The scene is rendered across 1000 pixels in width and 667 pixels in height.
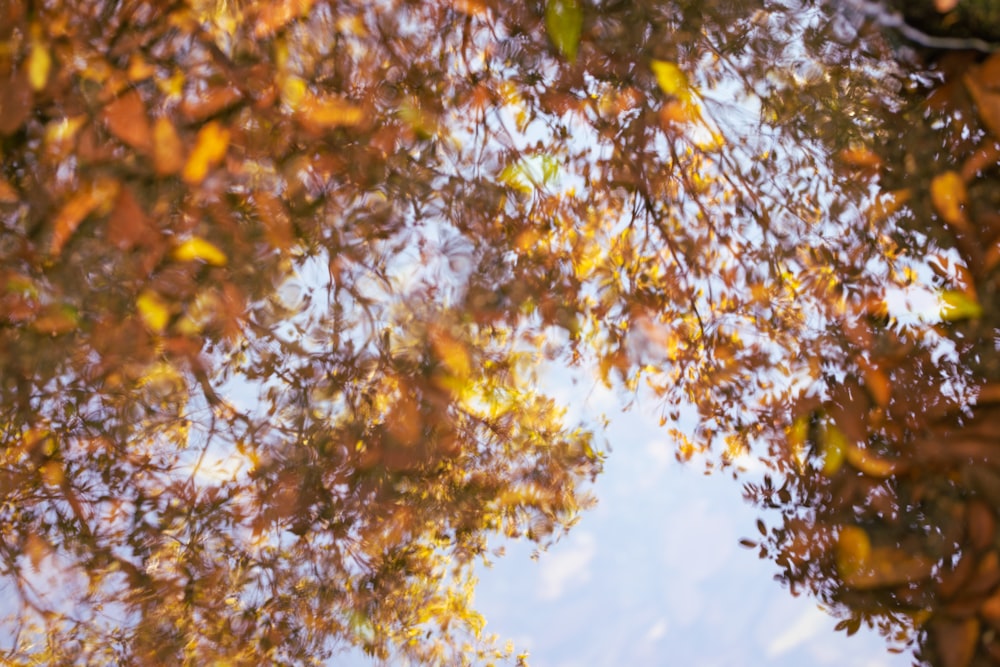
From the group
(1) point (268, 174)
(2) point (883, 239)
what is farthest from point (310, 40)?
(2) point (883, 239)

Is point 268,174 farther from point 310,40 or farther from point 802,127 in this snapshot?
point 802,127

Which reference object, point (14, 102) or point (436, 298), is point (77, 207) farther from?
point (436, 298)

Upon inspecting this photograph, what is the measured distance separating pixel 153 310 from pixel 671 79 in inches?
69.8

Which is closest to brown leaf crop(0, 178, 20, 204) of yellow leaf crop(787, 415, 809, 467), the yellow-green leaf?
yellow leaf crop(787, 415, 809, 467)

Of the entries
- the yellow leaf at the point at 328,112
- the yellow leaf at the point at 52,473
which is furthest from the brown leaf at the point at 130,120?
the yellow leaf at the point at 52,473

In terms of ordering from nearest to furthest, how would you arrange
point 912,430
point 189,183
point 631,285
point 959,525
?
1. point 959,525
2. point 912,430
3. point 189,183
4. point 631,285

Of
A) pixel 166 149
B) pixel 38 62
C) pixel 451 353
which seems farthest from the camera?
pixel 451 353

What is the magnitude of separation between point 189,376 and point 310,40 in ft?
3.62

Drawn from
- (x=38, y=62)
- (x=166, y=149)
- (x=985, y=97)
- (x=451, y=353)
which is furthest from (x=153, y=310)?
(x=985, y=97)

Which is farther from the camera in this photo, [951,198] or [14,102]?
[951,198]

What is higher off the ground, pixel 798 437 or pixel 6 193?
pixel 6 193

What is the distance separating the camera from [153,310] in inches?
71.7

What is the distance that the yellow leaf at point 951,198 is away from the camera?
5.96ft

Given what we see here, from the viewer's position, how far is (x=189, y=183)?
1.83 m
